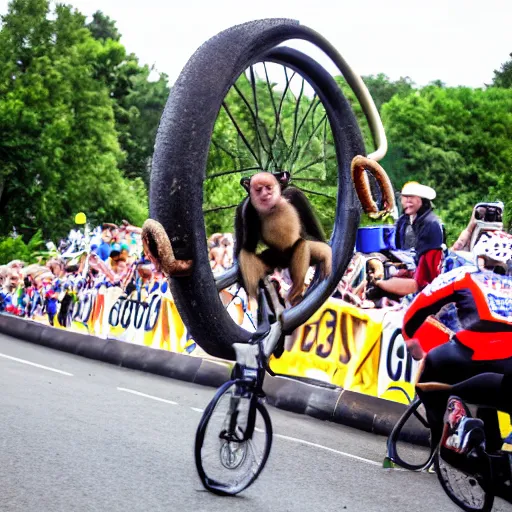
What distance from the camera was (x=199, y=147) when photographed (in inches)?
225

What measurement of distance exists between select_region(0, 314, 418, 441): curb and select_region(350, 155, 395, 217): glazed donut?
12.1 ft

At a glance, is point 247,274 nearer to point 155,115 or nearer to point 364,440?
point 364,440

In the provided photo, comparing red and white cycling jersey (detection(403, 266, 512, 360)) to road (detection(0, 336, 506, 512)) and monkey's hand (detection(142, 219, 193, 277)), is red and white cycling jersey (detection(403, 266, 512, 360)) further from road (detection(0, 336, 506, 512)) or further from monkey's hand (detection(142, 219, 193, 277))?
monkey's hand (detection(142, 219, 193, 277))

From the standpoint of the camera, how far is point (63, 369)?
52.0ft

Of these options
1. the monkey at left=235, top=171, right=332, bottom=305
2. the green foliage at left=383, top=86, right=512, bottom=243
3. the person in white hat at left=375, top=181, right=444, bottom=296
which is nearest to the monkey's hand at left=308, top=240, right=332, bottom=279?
the monkey at left=235, top=171, right=332, bottom=305

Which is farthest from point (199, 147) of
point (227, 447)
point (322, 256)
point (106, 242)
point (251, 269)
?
point (106, 242)

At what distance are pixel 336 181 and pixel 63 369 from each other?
9526 millimetres

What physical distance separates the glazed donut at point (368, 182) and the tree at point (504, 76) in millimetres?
74925

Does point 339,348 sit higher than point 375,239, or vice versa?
point 375,239

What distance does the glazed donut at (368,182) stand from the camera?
662 centimetres

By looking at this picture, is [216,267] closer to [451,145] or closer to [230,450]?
[230,450]

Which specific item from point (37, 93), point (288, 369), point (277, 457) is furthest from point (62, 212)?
point (277, 457)

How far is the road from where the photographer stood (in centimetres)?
717

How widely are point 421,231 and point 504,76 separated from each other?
7332 centimetres
